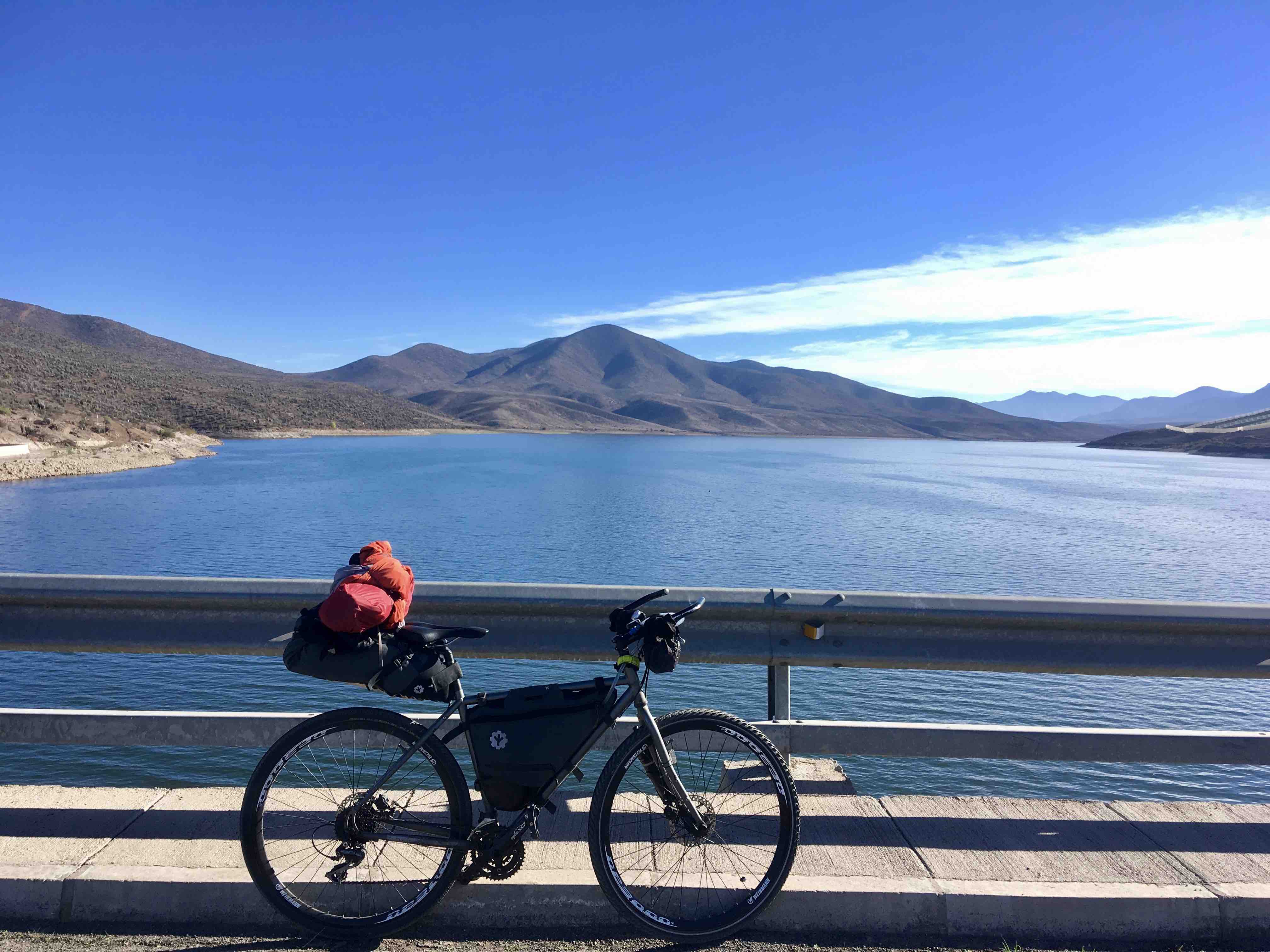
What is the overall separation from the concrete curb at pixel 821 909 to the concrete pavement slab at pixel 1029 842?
150mm

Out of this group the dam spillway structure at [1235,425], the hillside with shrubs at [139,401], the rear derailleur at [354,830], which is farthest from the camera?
the dam spillway structure at [1235,425]

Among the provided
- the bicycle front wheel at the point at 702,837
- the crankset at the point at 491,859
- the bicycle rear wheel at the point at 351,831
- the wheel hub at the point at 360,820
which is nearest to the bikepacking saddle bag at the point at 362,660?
the bicycle rear wheel at the point at 351,831

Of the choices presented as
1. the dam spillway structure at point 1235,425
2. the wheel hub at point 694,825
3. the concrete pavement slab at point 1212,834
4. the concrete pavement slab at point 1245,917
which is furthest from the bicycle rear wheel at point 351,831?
the dam spillway structure at point 1235,425

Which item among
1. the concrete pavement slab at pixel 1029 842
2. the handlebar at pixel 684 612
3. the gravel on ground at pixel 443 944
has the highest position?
the handlebar at pixel 684 612

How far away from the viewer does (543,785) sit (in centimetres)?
330

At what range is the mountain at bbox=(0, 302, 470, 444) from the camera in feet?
248

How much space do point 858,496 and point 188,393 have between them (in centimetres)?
11266

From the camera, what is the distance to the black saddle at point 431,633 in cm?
329

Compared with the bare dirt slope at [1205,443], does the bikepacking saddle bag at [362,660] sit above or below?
above

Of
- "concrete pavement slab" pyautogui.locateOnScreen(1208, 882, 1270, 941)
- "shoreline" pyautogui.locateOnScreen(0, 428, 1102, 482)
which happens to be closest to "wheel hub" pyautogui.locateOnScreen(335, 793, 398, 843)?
"concrete pavement slab" pyautogui.locateOnScreen(1208, 882, 1270, 941)

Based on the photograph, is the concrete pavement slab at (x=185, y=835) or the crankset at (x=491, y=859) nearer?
the crankset at (x=491, y=859)

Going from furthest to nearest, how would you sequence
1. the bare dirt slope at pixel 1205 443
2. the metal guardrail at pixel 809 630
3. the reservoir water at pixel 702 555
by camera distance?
1. the bare dirt slope at pixel 1205 443
2. the reservoir water at pixel 702 555
3. the metal guardrail at pixel 809 630

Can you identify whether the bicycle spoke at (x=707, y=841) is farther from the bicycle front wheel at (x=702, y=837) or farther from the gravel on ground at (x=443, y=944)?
Result: the gravel on ground at (x=443, y=944)

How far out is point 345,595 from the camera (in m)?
3.12
